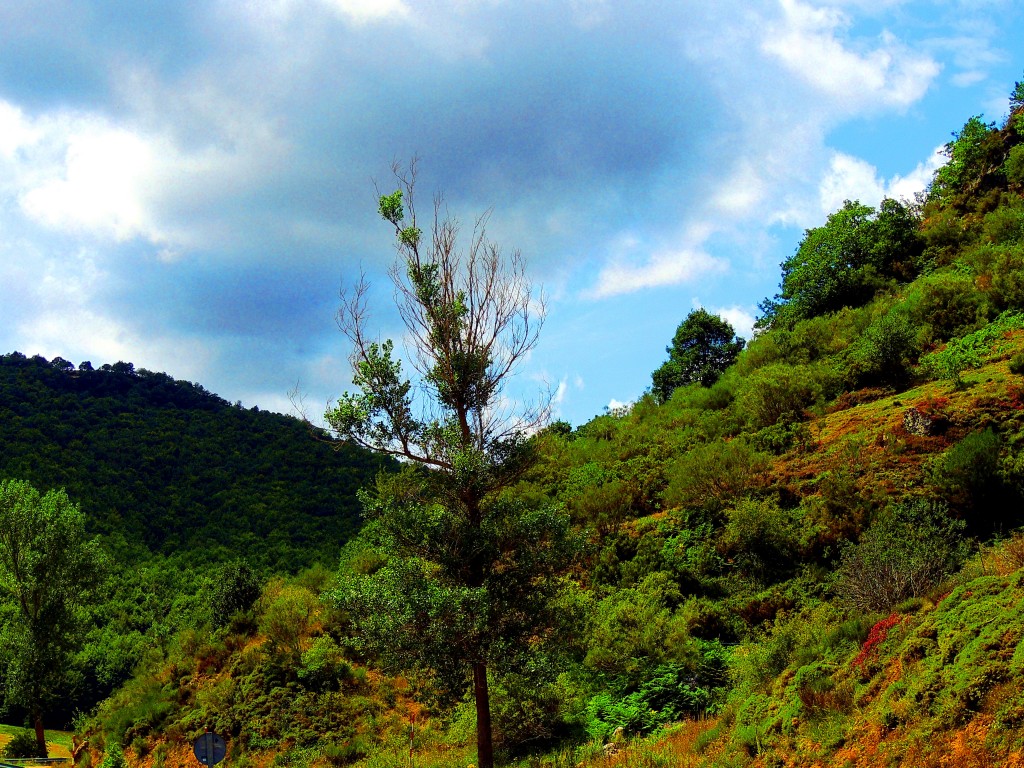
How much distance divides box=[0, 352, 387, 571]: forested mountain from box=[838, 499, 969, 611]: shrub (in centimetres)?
3514

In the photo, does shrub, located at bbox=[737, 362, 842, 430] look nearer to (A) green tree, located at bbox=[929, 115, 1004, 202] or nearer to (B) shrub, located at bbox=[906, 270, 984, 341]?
(B) shrub, located at bbox=[906, 270, 984, 341]

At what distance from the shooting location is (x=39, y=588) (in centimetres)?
2928

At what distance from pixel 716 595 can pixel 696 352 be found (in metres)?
29.4

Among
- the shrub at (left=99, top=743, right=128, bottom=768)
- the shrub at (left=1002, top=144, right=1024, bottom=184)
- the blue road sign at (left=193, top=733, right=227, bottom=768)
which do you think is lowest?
the shrub at (left=99, top=743, right=128, bottom=768)

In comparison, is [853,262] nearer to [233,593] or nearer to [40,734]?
[233,593]

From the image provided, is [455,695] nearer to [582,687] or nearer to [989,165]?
[582,687]

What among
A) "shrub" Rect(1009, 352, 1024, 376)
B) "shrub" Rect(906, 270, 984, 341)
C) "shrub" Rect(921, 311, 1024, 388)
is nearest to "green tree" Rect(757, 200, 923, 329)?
"shrub" Rect(906, 270, 984, 341)

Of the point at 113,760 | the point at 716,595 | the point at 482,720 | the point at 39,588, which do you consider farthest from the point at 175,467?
the point at 482,720

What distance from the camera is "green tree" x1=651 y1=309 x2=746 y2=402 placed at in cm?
4766

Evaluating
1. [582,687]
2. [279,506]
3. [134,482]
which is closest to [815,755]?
[582,687]

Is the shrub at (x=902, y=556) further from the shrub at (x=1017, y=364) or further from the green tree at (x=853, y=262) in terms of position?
the green tree at (x=853, y=262)

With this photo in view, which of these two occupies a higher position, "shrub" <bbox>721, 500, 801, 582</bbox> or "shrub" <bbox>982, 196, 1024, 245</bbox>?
"shrub" <bbox>982, 196, 1024, 245</bbox>

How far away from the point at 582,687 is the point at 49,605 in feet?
77.4

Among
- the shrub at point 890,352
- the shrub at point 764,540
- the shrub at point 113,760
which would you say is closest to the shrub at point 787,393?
the shrub at point 890,352
